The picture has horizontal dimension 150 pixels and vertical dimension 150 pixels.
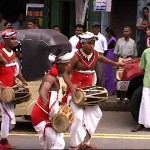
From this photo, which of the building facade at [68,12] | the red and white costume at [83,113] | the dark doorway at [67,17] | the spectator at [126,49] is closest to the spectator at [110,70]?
the spectator at [126,49]

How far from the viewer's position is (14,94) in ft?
30.0

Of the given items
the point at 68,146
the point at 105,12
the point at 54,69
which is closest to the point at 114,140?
the point at 68,146

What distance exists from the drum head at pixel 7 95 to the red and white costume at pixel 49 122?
3.01ft

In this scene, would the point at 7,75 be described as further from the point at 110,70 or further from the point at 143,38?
the point at 110,70

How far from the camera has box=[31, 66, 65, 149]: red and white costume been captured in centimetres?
816

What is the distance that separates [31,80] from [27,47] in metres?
0.58

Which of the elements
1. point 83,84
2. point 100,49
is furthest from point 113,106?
point 83,84

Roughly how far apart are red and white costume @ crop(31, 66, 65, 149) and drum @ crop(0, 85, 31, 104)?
36.5 inches

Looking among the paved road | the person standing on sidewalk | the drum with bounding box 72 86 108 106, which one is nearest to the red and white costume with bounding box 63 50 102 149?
the drum with bounding box 72 86 108 106

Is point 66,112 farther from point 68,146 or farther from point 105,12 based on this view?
point 105,12

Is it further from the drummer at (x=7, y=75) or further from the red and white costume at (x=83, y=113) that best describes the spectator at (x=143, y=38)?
the drummer at (x=7, y=75)

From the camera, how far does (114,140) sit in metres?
10.2

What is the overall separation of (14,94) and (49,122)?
1.16 metres

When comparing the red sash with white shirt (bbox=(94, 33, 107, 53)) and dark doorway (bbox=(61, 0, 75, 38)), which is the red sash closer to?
white shirt (bbox=(94, 33, 107, 53))
